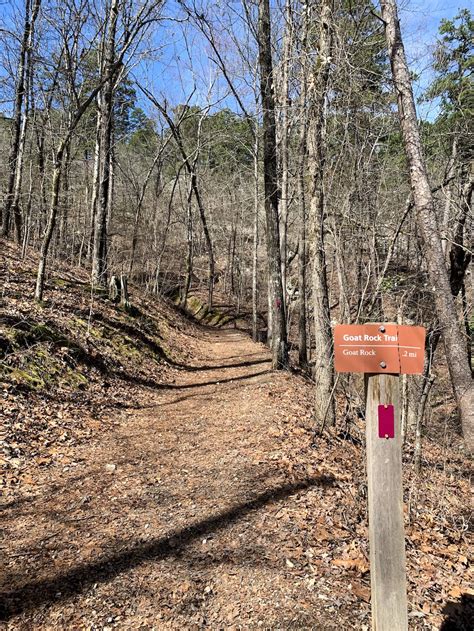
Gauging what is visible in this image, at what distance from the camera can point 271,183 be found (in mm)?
9523

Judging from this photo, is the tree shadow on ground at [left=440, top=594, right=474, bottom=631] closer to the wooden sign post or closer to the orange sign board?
the wooden sign post

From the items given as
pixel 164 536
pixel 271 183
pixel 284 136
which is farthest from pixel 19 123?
pixel 164 536

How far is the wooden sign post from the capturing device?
7.89 feet

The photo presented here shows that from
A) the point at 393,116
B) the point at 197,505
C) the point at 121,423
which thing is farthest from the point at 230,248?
the point at 197,505

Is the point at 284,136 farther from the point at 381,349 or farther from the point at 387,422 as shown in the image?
the point at 387,422

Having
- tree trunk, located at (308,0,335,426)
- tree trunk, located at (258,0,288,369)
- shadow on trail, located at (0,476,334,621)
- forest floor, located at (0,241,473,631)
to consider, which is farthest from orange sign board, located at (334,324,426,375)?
tree trunk, located at (258,0,288,369)

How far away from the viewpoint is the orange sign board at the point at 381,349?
2500mm

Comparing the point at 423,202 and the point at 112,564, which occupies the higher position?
the point at 423,202

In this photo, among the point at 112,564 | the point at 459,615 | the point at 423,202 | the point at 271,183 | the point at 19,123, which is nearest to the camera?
the point at 459,615

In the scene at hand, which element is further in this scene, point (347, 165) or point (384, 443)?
point (347, 165)

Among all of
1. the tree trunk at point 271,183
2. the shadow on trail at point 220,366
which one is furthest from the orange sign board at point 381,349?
the shadow on trail at point 220,366

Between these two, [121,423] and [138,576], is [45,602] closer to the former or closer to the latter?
[138,576]

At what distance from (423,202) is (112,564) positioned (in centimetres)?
720

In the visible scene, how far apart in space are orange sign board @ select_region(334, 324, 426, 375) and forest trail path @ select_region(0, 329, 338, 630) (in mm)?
1805
